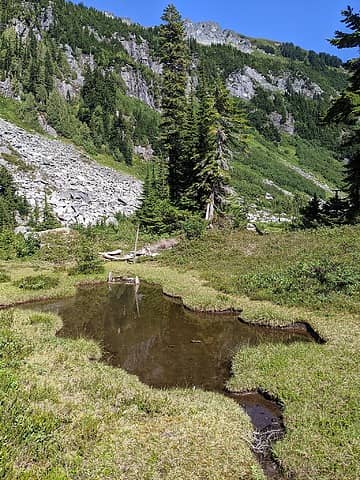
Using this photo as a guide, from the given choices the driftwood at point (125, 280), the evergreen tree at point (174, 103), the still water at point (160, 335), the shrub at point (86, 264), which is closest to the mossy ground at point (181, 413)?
the still water at point (160, 335)

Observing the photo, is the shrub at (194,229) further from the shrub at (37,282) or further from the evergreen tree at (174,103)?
the shrub at (37,282)

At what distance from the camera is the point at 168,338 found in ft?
55.9

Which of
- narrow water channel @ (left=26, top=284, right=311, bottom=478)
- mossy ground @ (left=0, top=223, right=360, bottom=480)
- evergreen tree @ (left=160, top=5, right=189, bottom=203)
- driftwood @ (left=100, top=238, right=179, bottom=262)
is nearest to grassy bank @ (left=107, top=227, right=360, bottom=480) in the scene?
mossy ground @ (left=0, top=223, right=360, bottom=480)

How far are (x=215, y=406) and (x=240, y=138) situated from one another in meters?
33.9

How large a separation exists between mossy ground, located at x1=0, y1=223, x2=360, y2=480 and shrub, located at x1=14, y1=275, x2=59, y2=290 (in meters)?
6.09

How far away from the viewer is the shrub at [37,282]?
24.4m

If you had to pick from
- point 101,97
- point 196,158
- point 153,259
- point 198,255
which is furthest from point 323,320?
point 101,97

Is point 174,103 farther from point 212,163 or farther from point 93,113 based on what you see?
point 93,113

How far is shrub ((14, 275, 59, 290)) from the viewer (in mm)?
24391

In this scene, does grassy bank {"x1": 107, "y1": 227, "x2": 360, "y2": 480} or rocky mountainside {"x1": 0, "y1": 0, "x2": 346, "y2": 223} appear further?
rocky mountainside {"x1": 0, "y1": 0, "x2": 346, "y2": 223}

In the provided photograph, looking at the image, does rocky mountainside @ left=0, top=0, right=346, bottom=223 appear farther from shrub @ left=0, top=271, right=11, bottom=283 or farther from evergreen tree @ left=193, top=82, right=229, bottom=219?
shrub @ left=0, top=271, right=11, bottom=283

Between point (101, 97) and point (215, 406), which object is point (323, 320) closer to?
point (215, 406)

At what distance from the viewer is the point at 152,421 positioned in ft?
31.7

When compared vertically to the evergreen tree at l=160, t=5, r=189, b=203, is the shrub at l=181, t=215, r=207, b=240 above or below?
below
